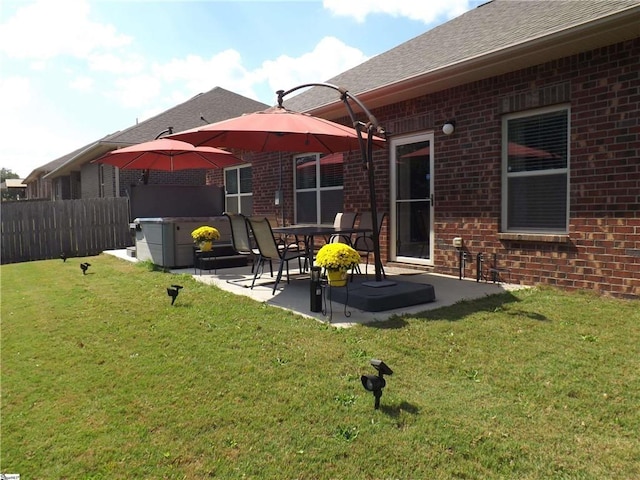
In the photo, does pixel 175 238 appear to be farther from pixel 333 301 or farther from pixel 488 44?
pixel 488 44

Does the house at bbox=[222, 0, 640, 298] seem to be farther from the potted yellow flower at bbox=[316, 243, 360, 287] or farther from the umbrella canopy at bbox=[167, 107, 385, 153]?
the potted yellow flower at bbox=[316, 243, 360, 287]

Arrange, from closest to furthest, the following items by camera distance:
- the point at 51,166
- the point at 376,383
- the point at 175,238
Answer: the point at 376,383 → the point at 175,238 → the point at 51,166

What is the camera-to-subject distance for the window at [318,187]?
9.36 metres

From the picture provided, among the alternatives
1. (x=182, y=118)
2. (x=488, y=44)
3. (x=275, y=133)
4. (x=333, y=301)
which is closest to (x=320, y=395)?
(x=333, y=301)

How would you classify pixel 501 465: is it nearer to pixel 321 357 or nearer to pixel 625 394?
pixel 625 394

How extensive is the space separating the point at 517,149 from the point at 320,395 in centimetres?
475

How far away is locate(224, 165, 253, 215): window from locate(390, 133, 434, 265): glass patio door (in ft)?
17.0

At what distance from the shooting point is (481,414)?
2654 millimetres

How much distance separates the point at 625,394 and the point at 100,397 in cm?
331

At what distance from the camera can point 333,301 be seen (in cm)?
524

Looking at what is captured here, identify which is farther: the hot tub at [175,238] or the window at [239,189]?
the window at [239,189]

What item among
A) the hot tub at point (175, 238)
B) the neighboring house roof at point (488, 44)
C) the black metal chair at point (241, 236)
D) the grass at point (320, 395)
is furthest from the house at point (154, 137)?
the grass at point (320, 395)

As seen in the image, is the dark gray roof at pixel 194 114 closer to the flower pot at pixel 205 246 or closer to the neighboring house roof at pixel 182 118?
the neighboring house roof at pixel 182 118

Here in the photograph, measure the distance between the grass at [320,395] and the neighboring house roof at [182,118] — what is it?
431 inches
